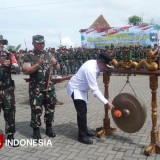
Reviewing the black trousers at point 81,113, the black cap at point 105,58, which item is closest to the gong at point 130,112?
the black trousers at point 81,113

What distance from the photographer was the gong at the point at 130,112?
4617 millimetres

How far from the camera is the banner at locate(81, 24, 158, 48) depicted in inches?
863

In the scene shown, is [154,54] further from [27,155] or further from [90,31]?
[90,31]

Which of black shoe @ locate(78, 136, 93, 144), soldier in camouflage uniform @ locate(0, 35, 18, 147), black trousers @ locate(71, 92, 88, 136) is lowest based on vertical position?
black shoe @ locate(78, 136, 93, 144)

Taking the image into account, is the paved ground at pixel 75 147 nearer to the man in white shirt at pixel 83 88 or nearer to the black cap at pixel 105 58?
the man in white shirt at pixel 83 88

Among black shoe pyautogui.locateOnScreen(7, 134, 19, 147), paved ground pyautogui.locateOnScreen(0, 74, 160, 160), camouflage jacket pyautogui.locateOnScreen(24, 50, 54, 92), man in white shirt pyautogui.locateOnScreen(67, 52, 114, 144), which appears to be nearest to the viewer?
paved ground pyautogui.locateOnScreen(0, 74, 160, 160)

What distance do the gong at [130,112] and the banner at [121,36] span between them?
17360 millimetres

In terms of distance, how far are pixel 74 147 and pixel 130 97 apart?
1255 millimetres

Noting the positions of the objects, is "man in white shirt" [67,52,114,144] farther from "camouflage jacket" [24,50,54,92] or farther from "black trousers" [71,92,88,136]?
"camouflage jacket" [24,50,54,92]

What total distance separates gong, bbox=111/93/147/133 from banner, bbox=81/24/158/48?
17.4 m

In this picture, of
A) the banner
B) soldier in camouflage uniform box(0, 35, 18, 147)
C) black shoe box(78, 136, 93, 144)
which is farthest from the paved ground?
the banner

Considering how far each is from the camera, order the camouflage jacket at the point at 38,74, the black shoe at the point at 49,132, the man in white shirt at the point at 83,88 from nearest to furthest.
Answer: the man in white shirt at the point at 83,88 → the camouflage jacket at the point at 38,74 → the black shoe at the point at 49,132

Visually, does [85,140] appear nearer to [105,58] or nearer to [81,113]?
[81,113]

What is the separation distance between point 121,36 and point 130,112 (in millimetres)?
19293
